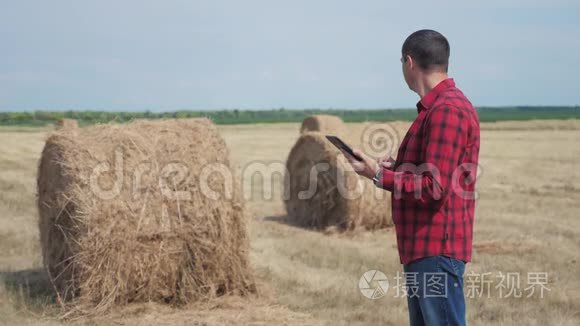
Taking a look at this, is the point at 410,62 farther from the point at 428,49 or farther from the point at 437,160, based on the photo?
the point at 437,160

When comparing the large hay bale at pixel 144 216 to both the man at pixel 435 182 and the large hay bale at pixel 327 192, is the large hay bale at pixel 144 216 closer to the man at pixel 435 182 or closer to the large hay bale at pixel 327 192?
the man at pixel 435 182

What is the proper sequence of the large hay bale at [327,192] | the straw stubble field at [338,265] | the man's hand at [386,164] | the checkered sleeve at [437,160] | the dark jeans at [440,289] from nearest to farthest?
1. the checkered sleeve at [437,160]
2. the dark jeans at [440,289]
3. the man's hand at [386,164]
4. the straw stubble field at [338,265]
5. the large hay bale at [327,192]

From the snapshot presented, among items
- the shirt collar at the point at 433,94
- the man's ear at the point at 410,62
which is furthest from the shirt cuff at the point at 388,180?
the man's ear at the point at 410,62

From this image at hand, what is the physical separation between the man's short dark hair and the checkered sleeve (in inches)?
9.2

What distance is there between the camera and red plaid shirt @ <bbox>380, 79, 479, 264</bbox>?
10.3 ft

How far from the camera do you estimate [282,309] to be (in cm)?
682

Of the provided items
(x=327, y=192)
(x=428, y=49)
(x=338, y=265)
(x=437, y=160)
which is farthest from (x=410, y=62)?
(x=327, y=192)

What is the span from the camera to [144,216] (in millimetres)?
6723

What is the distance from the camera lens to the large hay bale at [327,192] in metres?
11.6

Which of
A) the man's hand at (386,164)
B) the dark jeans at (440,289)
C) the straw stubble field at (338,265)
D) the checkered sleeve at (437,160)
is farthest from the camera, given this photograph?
the straw stubble field at (338,265)

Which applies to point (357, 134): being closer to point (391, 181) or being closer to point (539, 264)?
point (539, 264)

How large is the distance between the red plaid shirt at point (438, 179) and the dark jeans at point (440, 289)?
0.04 meters

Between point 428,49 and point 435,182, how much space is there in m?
0.60

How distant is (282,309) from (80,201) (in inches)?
81.9
